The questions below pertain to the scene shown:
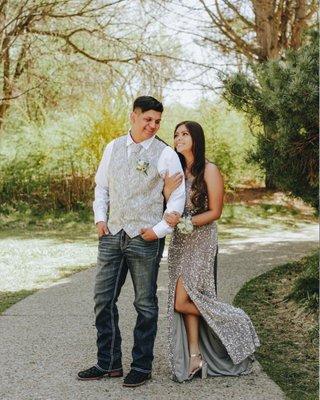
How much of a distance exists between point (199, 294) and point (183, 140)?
1.06m

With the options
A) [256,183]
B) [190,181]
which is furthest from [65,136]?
Result: [190,181]

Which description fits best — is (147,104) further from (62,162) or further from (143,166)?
(62,162)

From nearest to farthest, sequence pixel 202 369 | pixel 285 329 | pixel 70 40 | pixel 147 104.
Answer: pixel 147 104
pixel 202 369
pixel 285 329
pixel 70 40

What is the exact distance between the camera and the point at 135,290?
4.27 metres

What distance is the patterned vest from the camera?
4156mm

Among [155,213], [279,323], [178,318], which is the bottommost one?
[279,323]

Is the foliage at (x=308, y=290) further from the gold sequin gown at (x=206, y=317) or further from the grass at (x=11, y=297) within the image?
the grass at (x=11, y=297)

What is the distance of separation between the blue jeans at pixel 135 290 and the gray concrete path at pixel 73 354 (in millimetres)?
202

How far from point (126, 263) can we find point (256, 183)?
51.2 feet

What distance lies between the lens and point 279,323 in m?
6.05

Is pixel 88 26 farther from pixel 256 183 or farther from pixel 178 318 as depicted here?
pixel 178 318

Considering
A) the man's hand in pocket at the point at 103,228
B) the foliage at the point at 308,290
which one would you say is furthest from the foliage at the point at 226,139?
the man's hand in pocket at the point at 103,228

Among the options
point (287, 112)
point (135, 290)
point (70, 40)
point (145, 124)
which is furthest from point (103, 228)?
point (70, 40)

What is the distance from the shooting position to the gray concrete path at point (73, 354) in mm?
4113
